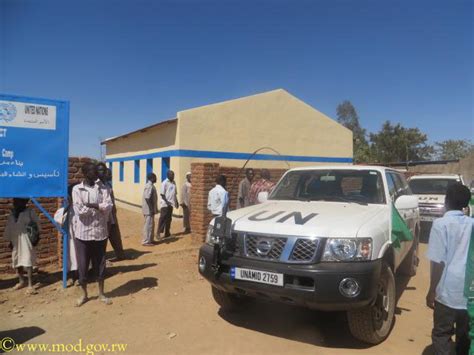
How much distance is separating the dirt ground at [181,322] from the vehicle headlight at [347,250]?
0.96 metres

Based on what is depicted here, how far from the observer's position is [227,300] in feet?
13.9

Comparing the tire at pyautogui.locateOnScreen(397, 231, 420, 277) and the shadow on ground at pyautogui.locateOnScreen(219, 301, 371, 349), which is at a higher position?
the tire at pyautogui.locateOnScreen(397, 231, 420, 277)

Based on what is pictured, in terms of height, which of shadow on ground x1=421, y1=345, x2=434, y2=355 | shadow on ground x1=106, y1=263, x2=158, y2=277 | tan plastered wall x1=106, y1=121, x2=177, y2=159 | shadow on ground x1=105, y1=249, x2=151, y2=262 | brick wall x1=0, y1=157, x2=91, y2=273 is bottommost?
shadow on ground x1=421, y1=345, x2=434, y2=355

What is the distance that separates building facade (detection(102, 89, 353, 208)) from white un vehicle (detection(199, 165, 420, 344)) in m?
9.55

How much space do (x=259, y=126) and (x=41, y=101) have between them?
444 inches

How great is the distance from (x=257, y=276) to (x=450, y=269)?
1.59 meters

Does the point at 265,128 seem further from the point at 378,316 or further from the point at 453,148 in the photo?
the point at 453,148

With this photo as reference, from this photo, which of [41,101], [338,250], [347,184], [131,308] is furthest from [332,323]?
[41,101]

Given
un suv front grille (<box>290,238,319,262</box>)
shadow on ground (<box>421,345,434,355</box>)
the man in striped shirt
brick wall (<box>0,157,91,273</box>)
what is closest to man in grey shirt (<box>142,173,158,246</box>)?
brick wall (<box>0,157,91,273</box>)

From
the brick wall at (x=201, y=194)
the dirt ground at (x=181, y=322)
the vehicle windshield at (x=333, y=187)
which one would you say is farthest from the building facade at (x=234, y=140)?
the vehicle windshield at (x=333, y=187)

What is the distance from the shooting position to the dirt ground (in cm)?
355

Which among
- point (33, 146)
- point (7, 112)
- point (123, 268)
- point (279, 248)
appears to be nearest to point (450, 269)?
point (279, 248)

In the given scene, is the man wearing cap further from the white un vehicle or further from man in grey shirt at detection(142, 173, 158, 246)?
the white un vehicle

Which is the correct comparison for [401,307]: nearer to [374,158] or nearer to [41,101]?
[41,101]
